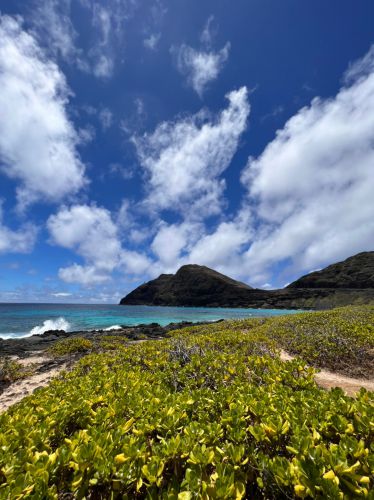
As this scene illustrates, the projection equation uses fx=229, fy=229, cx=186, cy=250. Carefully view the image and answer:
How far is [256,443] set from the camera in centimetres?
267

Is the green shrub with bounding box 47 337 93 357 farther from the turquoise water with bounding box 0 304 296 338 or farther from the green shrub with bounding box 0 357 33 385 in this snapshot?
the turquoise water with bounding box 0 304 296 338

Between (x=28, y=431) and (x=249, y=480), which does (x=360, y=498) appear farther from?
(x=28, y=431)

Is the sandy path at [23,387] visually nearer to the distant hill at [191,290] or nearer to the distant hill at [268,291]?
the distant hill at [268,291]

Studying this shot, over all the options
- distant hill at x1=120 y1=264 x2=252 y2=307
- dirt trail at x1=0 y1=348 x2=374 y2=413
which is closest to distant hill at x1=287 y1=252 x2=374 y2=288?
distant hill at x1=120 y1=264 x2=252 y2=307

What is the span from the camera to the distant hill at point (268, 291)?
9656 cm

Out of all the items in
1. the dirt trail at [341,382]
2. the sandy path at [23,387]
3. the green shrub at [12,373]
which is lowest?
the dirt trail at [341,382]

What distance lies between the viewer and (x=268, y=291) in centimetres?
12656

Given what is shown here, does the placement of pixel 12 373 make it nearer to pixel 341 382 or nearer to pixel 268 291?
pixel 341 382

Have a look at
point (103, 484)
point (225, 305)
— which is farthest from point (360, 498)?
point (225, 305)

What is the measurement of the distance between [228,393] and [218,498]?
6.30 feet

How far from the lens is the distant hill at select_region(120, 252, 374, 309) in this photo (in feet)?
317

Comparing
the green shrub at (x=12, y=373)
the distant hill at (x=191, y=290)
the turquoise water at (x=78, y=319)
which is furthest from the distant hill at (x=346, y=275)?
the green shrub at (x=12, y=373)

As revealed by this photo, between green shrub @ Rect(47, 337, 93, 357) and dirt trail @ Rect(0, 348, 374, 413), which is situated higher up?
green shrub @ Rect(47, 337, 93, 357)

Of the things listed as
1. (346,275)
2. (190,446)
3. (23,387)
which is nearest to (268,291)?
(346,275)
